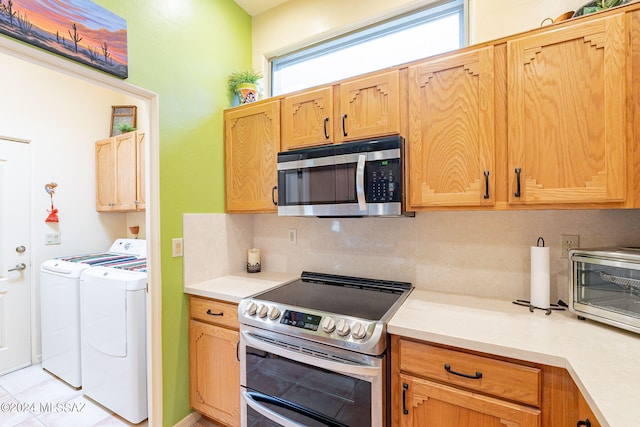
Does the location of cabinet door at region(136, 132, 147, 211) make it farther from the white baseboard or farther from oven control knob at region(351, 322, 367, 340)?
oven control knob at region(351, 322, 367, 340)

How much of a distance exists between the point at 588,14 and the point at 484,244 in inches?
44.1

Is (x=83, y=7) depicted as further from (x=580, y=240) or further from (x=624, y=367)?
(x=580, y=240)

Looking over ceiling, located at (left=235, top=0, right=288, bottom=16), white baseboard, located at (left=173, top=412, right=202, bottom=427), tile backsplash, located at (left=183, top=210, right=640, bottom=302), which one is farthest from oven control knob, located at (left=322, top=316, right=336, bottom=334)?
ceiling, located at (left=235, top=0, right=288, bottom=16)

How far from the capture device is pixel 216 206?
2123 mm

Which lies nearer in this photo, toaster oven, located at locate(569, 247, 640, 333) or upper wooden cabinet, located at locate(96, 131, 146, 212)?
toaster oven, located at locate(569, 247, 640, 333)

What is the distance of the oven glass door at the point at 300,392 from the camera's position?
124cm

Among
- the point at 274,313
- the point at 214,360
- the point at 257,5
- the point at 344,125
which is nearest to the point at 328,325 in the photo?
the point at 274,313

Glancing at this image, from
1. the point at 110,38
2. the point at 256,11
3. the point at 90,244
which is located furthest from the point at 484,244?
the point at 90,244

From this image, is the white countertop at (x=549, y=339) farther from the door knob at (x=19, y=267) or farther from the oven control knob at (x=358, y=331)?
the door knob at (x=19, y=267)

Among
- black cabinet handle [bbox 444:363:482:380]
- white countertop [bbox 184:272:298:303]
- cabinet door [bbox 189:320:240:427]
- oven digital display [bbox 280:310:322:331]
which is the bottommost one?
cabinet door [bbox 189:320:240:427]

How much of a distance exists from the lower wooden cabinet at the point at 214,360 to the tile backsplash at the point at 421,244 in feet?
0.98

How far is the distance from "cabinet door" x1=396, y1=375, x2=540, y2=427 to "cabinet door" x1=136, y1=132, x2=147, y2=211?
2.72 meters

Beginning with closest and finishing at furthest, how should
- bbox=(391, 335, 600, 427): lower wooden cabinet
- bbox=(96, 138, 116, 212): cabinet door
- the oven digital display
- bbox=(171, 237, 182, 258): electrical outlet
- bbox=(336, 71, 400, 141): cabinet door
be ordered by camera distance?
bbox=(391, 335, 600, 427): lower wooden cabinet, the oven digital display, bbox=(336, 71, 400, 141): cabinet door, bbox=(171, 237, 182, 258): electrical outlet, bbox=(96, 138, 116, 212): cabinet door

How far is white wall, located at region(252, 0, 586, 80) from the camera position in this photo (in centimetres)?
156
